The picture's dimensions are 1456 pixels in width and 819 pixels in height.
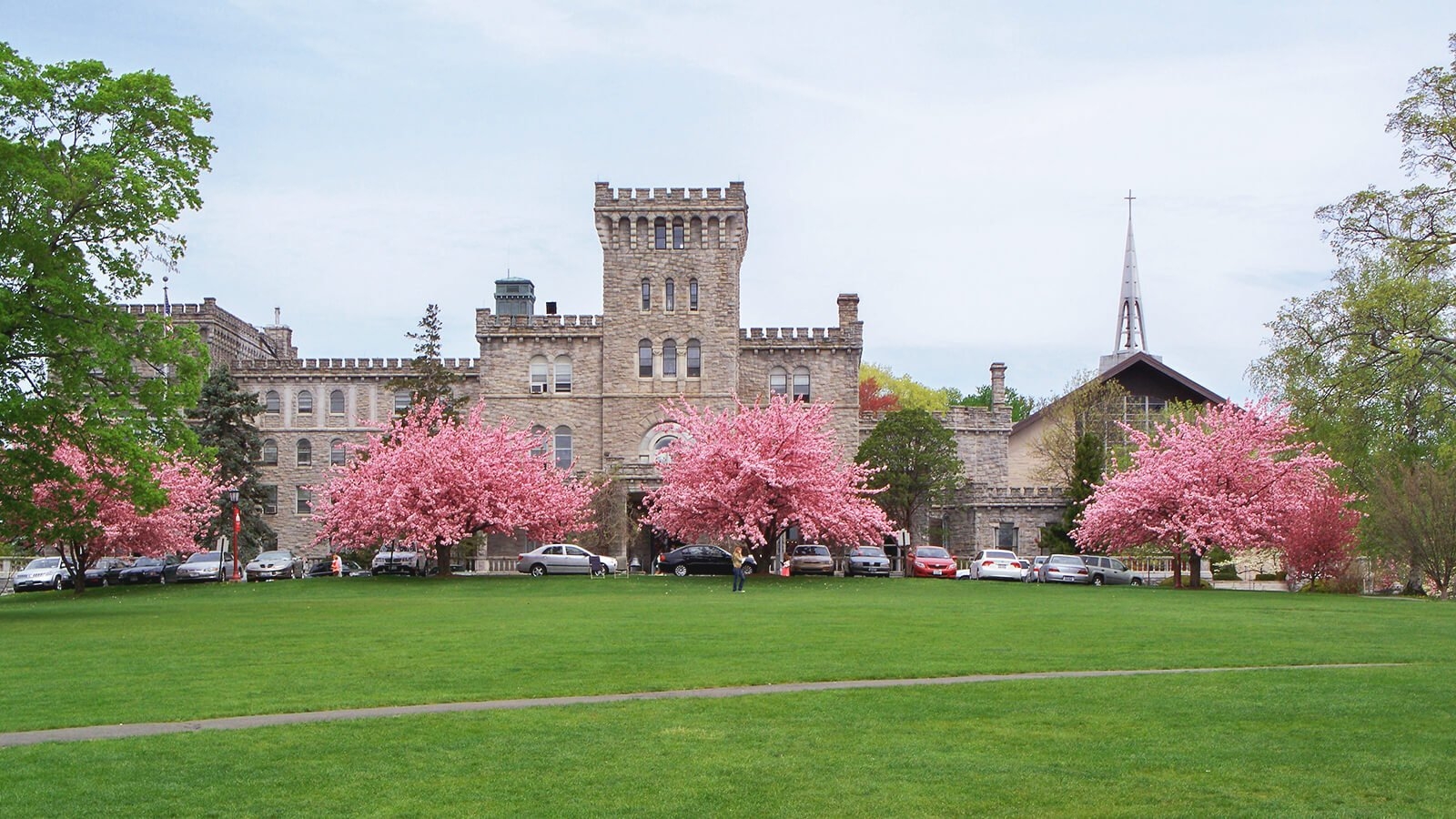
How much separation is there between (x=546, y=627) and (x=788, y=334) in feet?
173

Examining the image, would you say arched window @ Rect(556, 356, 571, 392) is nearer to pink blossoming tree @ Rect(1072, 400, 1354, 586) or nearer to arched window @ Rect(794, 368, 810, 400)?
arched window @ Rect(794, 368, 810, 400)

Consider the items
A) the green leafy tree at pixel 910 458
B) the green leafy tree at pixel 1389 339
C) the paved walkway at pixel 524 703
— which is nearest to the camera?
the paved walkway at pixel 524 703

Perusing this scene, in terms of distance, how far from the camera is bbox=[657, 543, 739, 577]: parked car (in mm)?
59000

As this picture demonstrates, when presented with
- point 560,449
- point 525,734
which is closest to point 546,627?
point 525,734

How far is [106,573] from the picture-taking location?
5919 centimetres

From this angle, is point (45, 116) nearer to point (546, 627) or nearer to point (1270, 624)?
point (546, 627)

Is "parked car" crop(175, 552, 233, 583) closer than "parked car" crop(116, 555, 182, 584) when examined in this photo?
Yes

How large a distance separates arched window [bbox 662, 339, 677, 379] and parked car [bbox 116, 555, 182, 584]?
2713 centimetres

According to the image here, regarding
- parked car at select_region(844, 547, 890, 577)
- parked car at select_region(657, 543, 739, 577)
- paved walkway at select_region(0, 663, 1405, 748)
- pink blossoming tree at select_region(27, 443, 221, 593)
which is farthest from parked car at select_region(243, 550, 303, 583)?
paved walkway at select_region(0, 663, 1405, 748)

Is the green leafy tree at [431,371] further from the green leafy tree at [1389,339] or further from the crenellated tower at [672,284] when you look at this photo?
the green leafy tree at [1389,339]

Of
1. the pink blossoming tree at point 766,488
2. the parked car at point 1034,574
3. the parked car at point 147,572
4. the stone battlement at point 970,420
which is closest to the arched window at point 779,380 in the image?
the stone battlement at point 970,420

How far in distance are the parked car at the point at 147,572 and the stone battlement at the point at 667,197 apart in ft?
94.2

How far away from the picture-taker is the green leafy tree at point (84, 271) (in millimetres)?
32062

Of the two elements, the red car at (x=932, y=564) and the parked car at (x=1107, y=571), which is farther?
the red car at (x=932, y=564)
